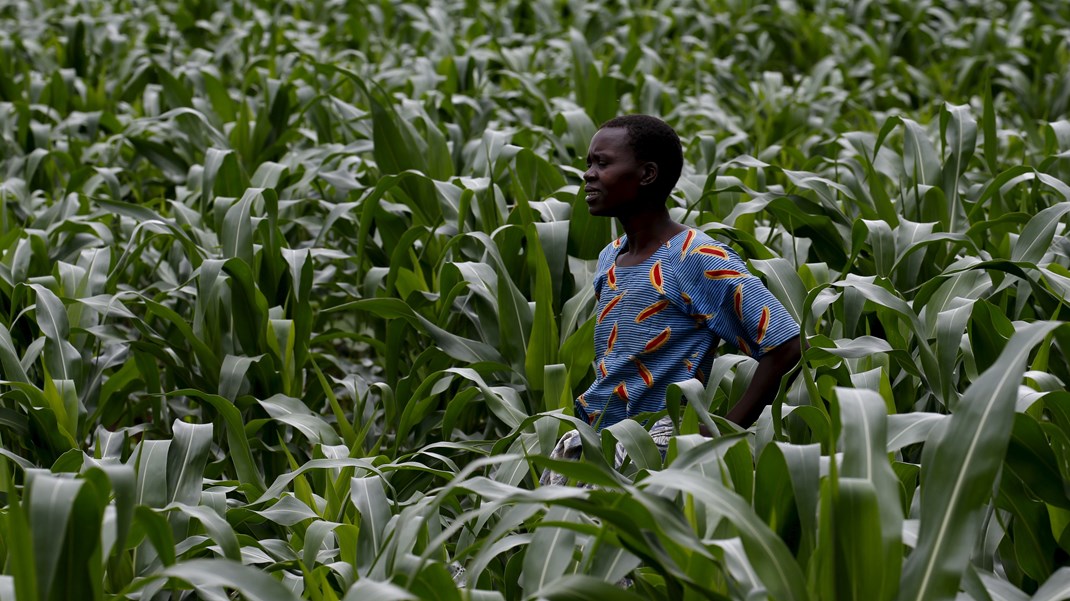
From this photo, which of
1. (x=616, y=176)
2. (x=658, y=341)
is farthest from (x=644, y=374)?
(x=616, y=176)

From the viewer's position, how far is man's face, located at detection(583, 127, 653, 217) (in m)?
2.12

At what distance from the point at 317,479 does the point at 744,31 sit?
563 centimetres

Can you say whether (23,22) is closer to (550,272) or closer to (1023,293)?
(550,272)

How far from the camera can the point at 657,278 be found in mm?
2062

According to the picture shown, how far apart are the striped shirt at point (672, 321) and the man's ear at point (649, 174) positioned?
0.11 metres

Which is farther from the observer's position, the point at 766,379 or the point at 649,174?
the point at 649,174

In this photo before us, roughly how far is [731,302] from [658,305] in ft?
0.44

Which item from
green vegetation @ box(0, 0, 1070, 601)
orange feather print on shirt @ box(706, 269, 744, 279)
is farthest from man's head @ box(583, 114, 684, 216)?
green vegetation @ box(0, 0, 1070, 601)

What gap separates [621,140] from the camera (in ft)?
6.97

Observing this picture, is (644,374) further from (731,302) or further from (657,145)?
(657,145)

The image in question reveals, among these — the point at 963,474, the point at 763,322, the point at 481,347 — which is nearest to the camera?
the point at 963,474

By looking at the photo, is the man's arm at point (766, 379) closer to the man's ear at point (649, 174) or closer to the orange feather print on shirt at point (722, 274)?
the orange feather print on shirt at point (722, 274)

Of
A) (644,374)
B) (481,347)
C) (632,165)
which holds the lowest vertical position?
(481,347)

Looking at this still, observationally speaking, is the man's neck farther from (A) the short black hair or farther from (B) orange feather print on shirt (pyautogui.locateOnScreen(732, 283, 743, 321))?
(B) orange feather print on shirt (pyautogui.locateOnScreen(732, 283, 743, 321))
